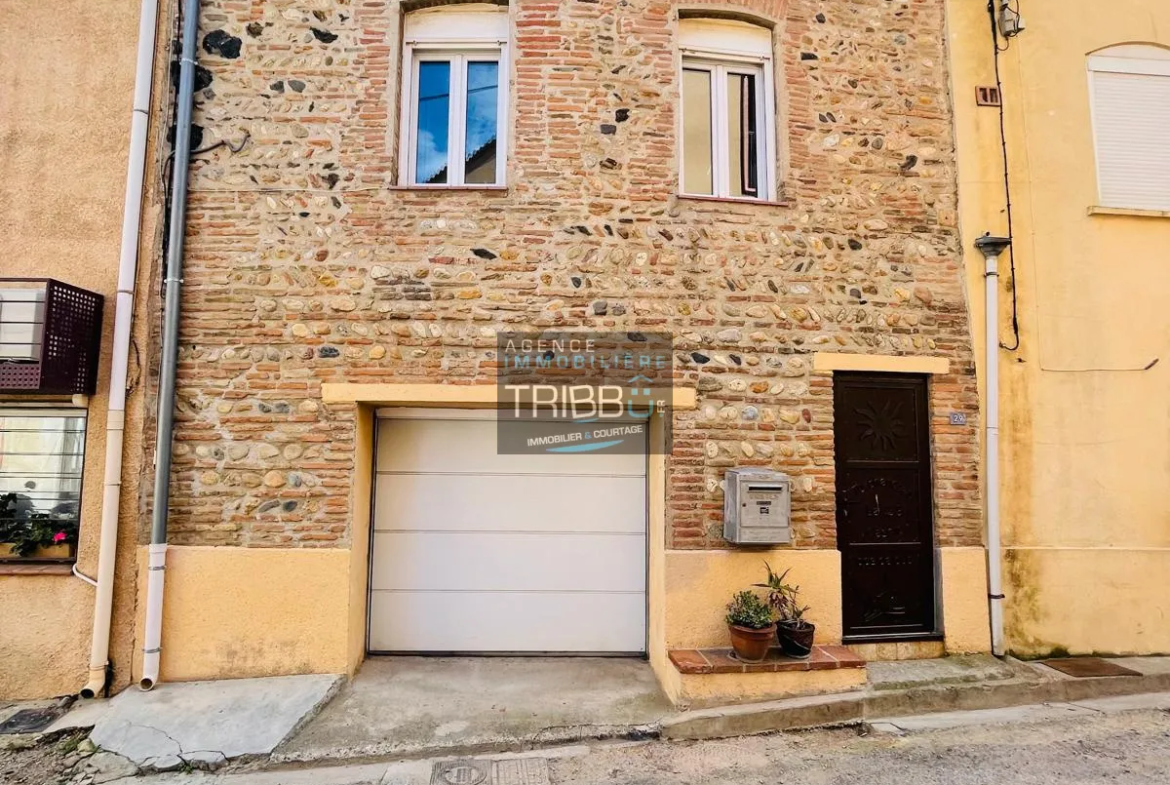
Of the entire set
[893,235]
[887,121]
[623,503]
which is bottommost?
[623,503]

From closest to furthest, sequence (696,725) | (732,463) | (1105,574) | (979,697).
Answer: (696,725) < (979,697) < (732,463) < (1105,574)

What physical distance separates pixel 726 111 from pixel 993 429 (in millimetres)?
3583

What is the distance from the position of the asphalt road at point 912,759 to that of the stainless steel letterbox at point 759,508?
1331 mm

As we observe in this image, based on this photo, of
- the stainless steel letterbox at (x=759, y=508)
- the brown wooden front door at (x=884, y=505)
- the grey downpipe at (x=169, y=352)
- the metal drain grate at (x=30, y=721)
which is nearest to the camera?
the metal drain grate at (x=30, y=721)

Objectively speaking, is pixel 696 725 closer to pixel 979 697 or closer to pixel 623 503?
pixel 623 503

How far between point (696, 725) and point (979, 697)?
224cm

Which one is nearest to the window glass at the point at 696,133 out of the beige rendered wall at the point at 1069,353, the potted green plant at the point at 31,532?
the beige rendered wall at the point at 1069,353

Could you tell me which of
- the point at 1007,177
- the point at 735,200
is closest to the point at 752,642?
the point at 735,200

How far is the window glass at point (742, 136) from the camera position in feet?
17.8

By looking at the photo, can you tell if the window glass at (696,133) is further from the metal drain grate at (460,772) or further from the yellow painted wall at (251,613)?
the metal drain grate at (460,772)

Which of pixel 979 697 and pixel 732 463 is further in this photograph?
pixel 732 463

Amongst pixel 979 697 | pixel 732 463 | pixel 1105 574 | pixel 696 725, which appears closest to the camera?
pixel 696 725

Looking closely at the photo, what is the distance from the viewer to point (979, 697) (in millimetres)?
4613

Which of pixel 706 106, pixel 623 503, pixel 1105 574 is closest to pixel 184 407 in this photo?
pixel 623 503
